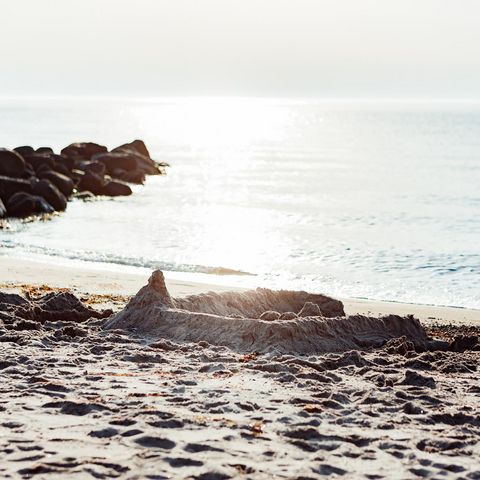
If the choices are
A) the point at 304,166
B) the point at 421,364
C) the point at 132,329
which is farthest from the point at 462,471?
the point at 304,166

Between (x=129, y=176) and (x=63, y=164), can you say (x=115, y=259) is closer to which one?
(x=63, y=164)

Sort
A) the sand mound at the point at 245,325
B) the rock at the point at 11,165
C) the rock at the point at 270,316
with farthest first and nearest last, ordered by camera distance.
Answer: the rock at the point at 11,165 < the rock at the point at 270,316 < the sand mound at the point at 245,325

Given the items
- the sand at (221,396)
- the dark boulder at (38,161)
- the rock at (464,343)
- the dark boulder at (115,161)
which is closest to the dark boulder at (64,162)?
the dark boulder at (38,161)

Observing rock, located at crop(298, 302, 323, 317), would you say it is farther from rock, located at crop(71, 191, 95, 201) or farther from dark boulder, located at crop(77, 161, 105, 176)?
dark boulder, located at crop(77, 161, 105, 176)

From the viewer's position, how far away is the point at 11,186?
31.3 metres

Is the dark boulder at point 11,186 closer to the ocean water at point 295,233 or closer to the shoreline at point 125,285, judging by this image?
the ocean water at point 295,233

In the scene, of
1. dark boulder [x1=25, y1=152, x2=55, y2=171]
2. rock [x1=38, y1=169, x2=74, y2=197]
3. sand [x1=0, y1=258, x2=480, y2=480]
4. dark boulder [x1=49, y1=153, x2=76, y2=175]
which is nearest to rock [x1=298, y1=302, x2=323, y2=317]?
sand [x1=0, y1=258, x2=480, y2=480]

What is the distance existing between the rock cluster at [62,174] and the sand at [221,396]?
20.1 meters

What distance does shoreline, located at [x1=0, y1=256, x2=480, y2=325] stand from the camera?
46.5ft

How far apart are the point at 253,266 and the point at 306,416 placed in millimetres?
13803

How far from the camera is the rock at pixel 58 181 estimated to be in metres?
36.0

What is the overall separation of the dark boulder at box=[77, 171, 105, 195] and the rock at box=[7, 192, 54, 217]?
25.9 feet

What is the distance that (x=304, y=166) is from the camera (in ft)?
225

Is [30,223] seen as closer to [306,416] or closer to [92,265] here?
[92,265]
